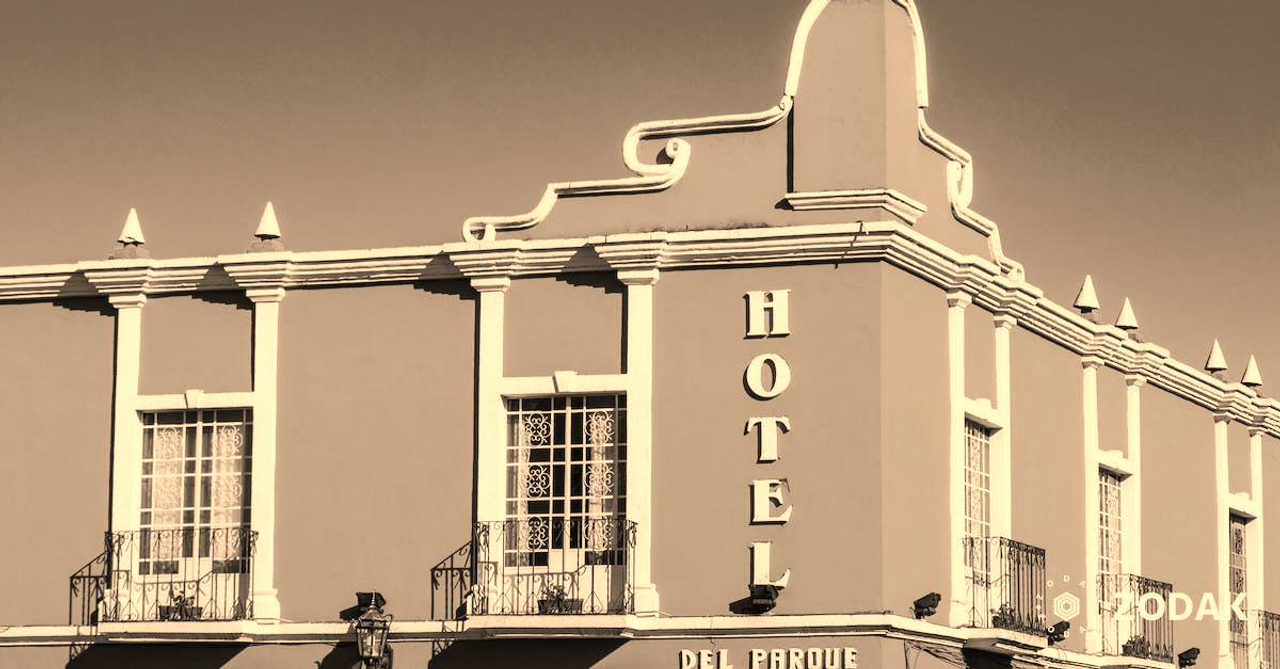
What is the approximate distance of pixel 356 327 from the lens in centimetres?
3491

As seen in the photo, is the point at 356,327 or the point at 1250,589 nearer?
the point at 356,327

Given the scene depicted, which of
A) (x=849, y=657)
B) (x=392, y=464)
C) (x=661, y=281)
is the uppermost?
(x=661, y=281)

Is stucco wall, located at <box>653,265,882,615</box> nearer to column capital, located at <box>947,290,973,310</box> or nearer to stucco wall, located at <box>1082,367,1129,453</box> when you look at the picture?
column capital, located at <box>947,290,973,310</box>

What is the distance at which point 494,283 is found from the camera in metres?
34.1

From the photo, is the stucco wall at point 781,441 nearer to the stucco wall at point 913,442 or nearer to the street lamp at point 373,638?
the stucco wall at point 913,442

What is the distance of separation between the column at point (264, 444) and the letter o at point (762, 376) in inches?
239

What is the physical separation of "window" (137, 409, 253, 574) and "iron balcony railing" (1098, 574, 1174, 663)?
11.6 m

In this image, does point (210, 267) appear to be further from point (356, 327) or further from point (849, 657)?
point (849, 657)

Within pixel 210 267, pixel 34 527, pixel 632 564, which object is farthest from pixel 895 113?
pixel 34 527

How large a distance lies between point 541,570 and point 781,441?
Result: 10.6ft

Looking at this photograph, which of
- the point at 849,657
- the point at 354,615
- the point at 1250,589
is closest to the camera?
the point at 849,657

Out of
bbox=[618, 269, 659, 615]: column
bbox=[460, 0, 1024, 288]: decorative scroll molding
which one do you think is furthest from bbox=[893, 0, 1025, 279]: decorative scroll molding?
bbox=[618, 269, 659, 615]: column

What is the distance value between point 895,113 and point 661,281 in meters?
3.39

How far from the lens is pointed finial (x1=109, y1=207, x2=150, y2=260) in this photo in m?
35.8
